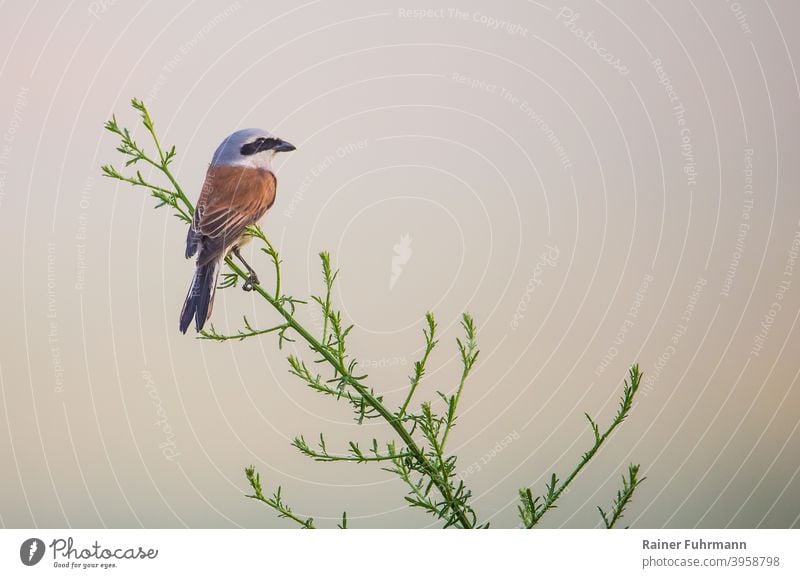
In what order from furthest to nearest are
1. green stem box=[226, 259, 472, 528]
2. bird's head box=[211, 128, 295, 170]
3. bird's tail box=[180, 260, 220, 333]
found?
bird's head box=[211, 128, 295, 170]
bird's tail box=[180, 260, 220, 333]
green stem box=[226, 259, 472, 528]

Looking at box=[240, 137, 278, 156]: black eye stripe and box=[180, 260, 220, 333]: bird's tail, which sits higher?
box=[240, 137, 278, 156]: black eye stripe

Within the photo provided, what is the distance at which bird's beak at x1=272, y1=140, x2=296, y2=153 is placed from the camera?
1.83 m

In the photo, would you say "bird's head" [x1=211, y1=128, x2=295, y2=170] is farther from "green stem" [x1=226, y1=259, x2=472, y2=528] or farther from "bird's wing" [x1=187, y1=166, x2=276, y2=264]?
"green stem" [x1=226, y1=259, x2=472, y2=528]

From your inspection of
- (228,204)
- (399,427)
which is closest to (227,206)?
(228,204)

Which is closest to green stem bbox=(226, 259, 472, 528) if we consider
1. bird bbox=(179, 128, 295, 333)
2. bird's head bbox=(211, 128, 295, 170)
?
bird bbox=(179, 128, 295, 333)

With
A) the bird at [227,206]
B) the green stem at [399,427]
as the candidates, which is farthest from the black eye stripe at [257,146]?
the green stem at [399,427]

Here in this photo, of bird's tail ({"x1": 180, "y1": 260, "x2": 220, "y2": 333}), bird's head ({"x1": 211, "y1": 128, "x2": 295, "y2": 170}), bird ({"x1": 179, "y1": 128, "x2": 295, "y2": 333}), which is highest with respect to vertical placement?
bird's head ({"x1": 211, "y1": 128, "x2": 295, "y2": 170})

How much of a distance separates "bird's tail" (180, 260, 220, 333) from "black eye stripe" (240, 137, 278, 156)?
12.3 inches

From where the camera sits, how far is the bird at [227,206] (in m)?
1.57

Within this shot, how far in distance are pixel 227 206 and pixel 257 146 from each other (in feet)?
0.64

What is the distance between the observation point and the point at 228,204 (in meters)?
1.67

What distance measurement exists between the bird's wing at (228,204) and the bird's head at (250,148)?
0.02 metres
